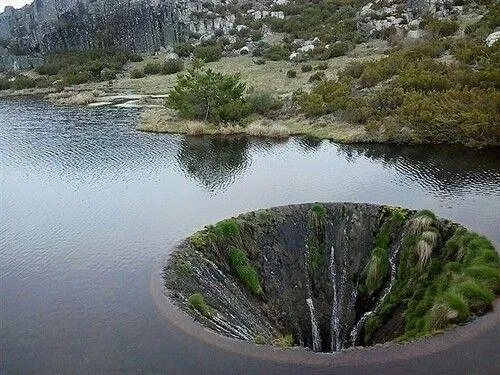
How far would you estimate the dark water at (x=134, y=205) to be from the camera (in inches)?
656

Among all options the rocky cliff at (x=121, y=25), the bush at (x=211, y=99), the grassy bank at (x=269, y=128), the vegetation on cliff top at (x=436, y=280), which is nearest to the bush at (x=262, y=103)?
the bush at (x=211, y=99)

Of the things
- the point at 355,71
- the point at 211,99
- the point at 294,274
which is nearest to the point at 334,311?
the point at 294,274

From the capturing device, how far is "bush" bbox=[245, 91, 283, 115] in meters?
50.6

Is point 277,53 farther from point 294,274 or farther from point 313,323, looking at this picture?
point 313,323

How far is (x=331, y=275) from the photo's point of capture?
23609 millimetres

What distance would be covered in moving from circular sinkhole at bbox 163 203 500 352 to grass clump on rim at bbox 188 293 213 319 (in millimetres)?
38

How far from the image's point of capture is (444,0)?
79625 mm

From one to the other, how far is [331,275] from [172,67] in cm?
6676

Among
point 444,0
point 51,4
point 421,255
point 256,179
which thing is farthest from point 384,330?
point 51,4

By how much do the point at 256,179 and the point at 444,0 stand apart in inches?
2371

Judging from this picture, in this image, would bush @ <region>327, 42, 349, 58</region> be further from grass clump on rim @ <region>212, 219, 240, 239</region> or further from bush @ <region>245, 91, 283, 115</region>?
grass clump on rim @ <region>212, 219, 240, 239</region>

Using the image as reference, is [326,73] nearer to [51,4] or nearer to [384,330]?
[384,330]

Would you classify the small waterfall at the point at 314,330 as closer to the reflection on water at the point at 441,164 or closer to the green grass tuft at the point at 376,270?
the green grass tuft at the point at 376,270

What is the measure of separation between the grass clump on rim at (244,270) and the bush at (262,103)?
2906cm
